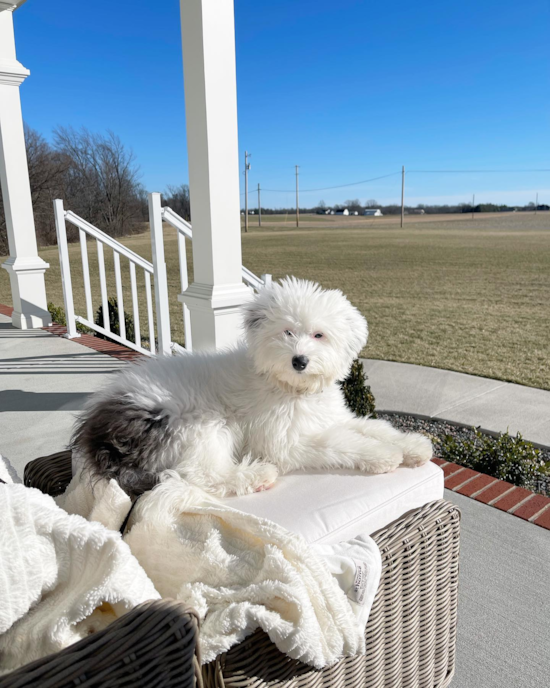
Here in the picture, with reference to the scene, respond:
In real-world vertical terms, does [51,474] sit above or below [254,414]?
below

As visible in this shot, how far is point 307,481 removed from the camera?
1511mm

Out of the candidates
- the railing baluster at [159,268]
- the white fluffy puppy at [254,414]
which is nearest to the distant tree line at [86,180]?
the railing baluster at [159,268]

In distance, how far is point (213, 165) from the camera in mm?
2918

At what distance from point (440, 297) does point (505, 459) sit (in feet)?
31.1

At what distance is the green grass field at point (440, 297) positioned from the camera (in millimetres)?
6691

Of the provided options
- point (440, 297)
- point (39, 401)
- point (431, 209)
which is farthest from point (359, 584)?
point (431, 209)

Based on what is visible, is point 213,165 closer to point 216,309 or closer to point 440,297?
point 216,309

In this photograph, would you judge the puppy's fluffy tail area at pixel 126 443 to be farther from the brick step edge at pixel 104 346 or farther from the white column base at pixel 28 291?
the white column base at pixel 28 291

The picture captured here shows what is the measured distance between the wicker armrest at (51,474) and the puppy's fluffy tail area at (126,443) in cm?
21

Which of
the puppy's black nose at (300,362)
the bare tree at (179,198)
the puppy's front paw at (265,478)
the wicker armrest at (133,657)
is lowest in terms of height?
the puppy's front paw at (265,478)

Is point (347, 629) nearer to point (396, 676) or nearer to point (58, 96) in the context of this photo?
point (396, 676)

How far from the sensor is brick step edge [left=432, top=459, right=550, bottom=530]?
2447 mm

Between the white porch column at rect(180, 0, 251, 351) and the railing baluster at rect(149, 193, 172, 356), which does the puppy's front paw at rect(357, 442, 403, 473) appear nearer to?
the white porch column at rect(180, 0, 251, 351)

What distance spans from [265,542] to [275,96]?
49.3 m
